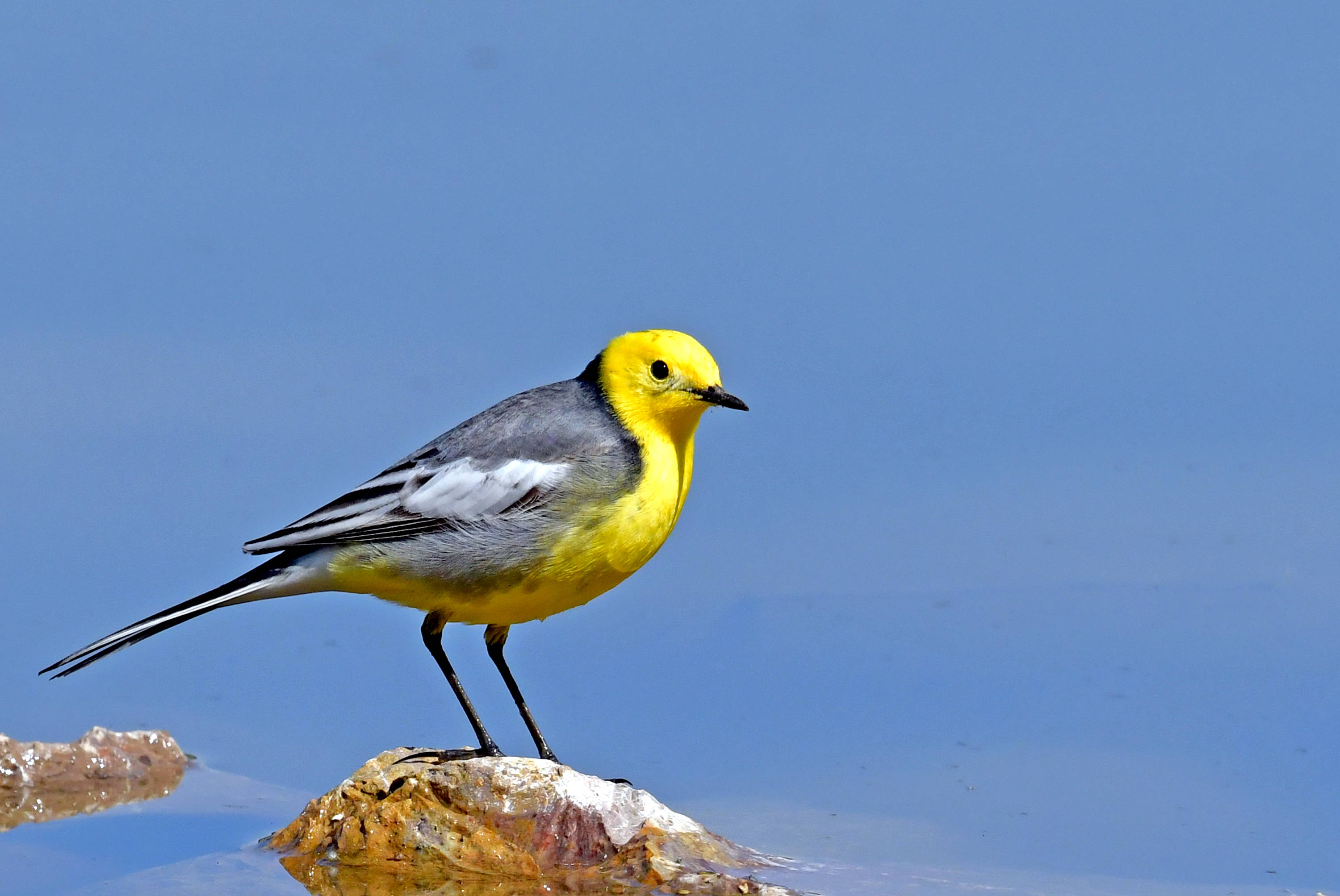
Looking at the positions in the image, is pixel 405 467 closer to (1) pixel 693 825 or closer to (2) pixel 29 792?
(1) pixel 693 825

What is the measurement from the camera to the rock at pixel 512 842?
8703 millimetres

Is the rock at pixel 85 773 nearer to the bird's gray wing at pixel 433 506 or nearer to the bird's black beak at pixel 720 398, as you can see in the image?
the bird's gray wing at pixel 433 506

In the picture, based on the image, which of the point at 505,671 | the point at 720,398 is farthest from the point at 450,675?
the point at 720,398

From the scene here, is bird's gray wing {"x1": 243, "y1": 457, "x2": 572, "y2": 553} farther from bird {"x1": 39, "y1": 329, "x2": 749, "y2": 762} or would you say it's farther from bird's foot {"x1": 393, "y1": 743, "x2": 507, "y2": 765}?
bird's foot {"x1": 393, "y1": 743, "x2": 507, "y2": 765}

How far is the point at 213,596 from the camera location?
30.3ft

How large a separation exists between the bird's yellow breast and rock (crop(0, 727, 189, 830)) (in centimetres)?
252

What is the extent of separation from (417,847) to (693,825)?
138cm

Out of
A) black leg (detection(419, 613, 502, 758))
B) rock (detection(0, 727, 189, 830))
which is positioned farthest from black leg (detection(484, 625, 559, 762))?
rock (detection(0, 727, 189, 830))

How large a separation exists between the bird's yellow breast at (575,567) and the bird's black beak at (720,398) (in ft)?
1.00

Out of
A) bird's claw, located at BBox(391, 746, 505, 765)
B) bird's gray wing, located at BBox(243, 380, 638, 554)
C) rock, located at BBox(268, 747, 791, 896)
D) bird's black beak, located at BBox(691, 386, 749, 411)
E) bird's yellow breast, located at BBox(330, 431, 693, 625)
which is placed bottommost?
rock, located at BBox(268, 747, 791, 896)

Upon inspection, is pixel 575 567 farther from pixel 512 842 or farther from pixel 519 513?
pixel 512 842

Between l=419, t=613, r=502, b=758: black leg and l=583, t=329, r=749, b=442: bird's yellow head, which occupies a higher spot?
l=583, t=329, r=749, b=442: bird's yellow head

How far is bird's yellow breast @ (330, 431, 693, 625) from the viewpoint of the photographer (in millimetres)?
9141

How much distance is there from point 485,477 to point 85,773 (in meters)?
3.55
